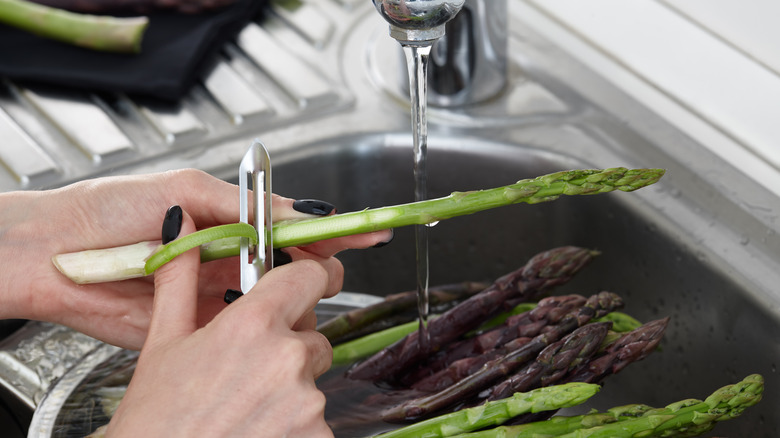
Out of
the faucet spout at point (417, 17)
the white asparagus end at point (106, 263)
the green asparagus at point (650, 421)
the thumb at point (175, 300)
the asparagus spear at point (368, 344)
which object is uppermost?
the faucet spout at point (417, 17)

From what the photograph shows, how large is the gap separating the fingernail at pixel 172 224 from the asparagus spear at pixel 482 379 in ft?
0.87

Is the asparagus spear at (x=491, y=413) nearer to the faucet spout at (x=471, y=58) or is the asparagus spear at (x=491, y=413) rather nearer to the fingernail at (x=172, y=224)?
the fingernail at (x=172, y=224)

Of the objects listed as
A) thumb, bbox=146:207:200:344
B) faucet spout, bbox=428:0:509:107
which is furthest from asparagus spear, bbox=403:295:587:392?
faucet spout, bbox=428:0:509:107

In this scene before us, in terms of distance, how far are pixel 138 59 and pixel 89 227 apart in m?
0.46

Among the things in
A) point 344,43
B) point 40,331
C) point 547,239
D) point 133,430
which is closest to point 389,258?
point 547,239

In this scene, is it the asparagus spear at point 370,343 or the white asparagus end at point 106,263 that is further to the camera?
the asparagus spear at point 370,343

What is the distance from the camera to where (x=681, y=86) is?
1.21 meters

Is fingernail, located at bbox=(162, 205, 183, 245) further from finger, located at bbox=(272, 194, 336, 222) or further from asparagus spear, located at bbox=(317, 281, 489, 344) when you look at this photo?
asparagus spear, located at bbox=(317, 281, 489, 344)

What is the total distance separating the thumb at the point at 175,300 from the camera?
29.0 inches

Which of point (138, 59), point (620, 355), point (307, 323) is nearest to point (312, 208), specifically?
point (307, 323)

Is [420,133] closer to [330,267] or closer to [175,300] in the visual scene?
[330,267]

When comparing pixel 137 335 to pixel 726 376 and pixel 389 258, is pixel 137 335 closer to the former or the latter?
pixel 389 258

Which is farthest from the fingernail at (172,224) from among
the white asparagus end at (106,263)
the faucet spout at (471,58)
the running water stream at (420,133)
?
the faucet spout at (471,58)

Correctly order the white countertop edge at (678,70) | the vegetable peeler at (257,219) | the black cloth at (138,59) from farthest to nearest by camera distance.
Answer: the black cloth at (138,59) → the white countertop edge at (678,70) → the vegetable peeler at (257,219)
